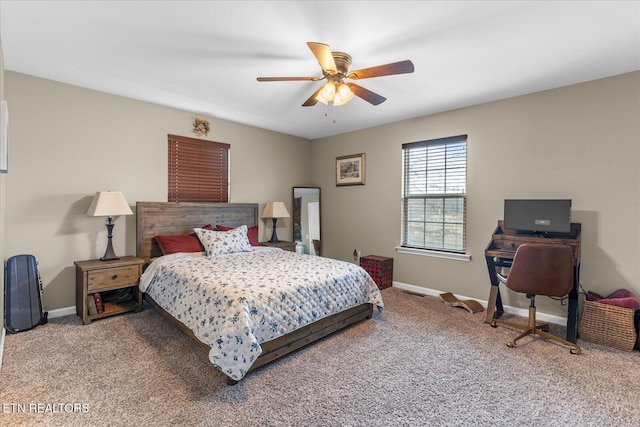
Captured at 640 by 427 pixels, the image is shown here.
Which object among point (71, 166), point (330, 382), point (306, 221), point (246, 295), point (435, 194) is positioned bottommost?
point (330, 382)

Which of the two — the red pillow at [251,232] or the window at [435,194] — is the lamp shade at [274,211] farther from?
the window at [435,194]

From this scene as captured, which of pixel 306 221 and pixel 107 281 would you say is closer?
pixel 107 281

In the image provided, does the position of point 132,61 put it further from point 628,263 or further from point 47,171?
point 628,263

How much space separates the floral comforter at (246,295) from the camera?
2057 millimetres

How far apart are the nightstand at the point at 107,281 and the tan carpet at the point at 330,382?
281 mm

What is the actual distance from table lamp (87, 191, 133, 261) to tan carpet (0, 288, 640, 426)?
80 cm

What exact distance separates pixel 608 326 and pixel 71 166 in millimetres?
5353

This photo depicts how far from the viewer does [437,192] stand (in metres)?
4.16

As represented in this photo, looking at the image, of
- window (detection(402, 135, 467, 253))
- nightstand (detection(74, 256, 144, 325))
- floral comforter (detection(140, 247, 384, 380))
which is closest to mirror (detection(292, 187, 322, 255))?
window (detection(402, 135, 467, 253))

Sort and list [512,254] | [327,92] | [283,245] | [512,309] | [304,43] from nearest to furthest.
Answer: [304,43] → [327,92] → [512,254] → [512,309] → [283,245]

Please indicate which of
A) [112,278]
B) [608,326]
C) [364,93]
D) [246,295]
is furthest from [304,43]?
[608,326]

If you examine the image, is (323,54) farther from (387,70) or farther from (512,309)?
(512,309)

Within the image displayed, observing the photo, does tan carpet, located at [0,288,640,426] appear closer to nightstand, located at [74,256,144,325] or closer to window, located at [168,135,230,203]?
nightstand, located at [74,256,144,325]

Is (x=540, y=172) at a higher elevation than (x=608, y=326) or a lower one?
higher
